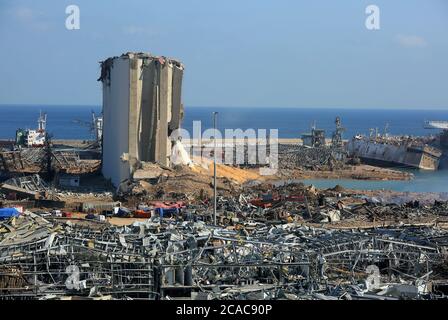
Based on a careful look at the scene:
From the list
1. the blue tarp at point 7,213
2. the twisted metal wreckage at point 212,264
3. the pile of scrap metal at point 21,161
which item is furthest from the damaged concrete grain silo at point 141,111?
the twisted metal wreckage at point 212,264

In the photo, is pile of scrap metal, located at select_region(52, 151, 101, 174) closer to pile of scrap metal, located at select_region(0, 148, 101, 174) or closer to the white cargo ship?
pile of scrap metal, located at select_region(0, 148, 101, 174)

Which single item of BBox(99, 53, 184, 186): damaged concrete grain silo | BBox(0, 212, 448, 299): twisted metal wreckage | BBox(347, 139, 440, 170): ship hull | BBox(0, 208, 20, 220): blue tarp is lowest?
BBox(347, 139, 440, 170): ship hull

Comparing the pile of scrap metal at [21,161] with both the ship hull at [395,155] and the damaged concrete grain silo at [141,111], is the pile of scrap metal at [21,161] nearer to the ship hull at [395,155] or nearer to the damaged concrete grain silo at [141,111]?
the damaged concrete grain silo at [141,111]

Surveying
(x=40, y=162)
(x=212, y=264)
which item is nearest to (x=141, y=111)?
(x=40, y=162)

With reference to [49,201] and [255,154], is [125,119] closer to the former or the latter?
[49,201]

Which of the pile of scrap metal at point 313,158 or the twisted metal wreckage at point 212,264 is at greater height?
the twisted metal wreckage at point 212,264

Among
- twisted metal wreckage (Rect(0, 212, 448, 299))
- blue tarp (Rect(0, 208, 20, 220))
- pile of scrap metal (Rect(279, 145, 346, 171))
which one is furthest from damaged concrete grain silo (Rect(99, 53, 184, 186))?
pile of scrap metal (Rect(279, 145, 346, 171))
